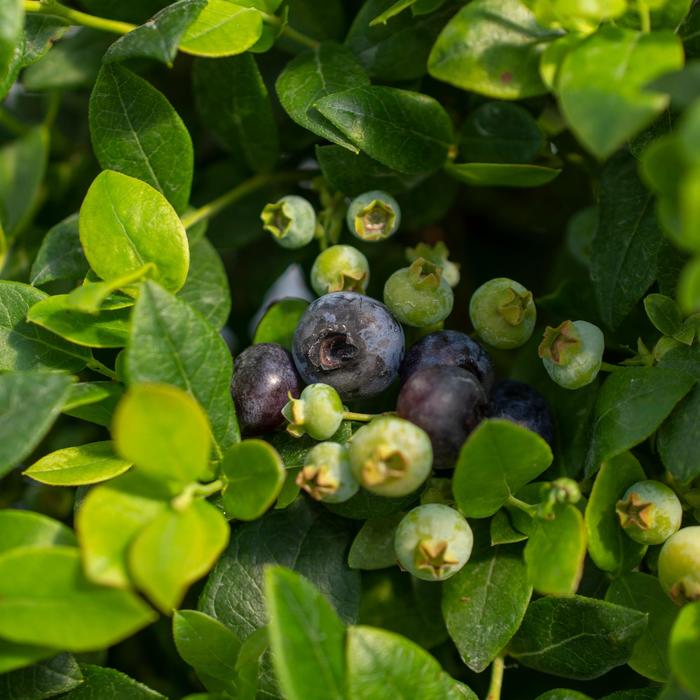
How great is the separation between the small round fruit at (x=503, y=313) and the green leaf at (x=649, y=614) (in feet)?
0.91

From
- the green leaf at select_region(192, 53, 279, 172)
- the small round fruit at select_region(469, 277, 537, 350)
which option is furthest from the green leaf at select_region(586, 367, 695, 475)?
the green leaf at select_region(192, 53, 279, 172)

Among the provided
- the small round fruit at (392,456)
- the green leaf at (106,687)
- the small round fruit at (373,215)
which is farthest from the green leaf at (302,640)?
the small round fruit at (373,215)

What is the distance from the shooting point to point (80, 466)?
2.98 feet

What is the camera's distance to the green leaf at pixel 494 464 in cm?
79

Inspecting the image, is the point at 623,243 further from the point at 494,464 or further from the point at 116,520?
the point at 116,520

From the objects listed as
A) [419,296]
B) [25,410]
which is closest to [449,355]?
[419,296]

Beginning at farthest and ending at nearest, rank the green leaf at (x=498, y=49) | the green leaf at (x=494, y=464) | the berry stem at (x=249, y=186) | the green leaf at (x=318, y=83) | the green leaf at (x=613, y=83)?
the berry stem at (x=249, y=186) < the green leaf at (x=318, y=83) < the green leaf at (x=498, y=49) < the green leaf at (x=494, y=464) < the green leaf at (x=613, y=83)

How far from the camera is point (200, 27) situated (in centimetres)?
97

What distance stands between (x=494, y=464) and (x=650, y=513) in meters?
0.18

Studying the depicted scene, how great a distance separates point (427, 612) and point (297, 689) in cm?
38

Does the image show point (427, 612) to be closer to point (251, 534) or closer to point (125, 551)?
point (251, 534)

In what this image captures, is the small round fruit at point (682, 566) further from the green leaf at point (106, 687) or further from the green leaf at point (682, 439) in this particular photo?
the green leaf at point (106, 687)

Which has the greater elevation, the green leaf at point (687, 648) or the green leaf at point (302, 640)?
the green leaf at point (302, 640)

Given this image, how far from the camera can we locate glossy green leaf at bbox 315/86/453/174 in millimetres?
985
